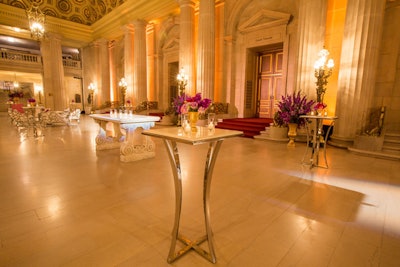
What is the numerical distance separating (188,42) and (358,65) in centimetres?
738

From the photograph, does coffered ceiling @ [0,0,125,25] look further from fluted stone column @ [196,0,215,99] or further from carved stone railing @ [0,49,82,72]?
fluted stone column @ [196,0,215,99]

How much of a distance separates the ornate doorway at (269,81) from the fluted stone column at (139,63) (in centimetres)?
734

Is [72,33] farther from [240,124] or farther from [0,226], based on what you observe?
[0,226]

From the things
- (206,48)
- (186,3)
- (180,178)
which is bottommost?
(180,178)

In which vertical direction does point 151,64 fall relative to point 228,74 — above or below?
above

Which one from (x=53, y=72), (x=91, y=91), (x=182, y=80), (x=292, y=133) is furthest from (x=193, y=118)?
(x=91, y=91)

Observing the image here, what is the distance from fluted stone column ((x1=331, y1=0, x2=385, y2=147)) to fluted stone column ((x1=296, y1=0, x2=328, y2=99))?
2.53 feet

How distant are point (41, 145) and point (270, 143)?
7123 millimetres

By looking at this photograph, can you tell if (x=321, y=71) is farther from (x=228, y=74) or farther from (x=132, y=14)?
(x=132, y=14)

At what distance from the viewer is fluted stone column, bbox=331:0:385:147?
564cm

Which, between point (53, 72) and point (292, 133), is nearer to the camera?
point (292, 133)

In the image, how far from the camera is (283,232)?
2.12m

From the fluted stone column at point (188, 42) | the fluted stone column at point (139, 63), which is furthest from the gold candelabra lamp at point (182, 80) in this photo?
the fluted stone column at point (139, 63)

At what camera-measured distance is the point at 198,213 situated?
2.46 meters
